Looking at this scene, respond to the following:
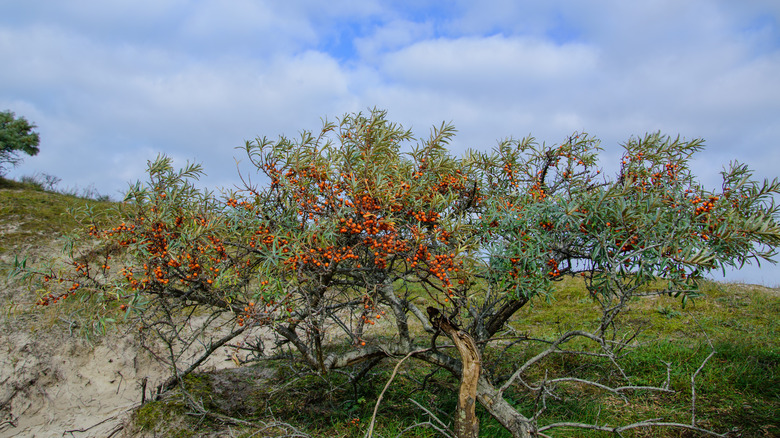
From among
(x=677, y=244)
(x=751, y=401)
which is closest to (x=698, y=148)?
(x=677, y=244)

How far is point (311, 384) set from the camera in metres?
5.95

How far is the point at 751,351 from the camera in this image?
6059 millimetres

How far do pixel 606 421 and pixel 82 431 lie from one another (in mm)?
6042

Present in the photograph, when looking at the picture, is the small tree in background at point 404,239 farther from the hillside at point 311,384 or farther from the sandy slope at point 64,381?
the sandy slope at point 64,381

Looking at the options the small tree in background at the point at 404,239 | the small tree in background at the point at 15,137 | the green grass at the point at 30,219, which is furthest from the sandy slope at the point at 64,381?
the small tree in background at the point at 15,137

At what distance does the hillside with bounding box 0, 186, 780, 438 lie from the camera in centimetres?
489

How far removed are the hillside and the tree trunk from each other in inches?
18.5

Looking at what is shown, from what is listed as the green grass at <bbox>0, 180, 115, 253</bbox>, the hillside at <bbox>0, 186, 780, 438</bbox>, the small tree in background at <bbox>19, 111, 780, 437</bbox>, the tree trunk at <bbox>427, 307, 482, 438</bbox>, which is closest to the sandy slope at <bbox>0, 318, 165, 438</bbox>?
the hillside at <bbox>0, 186, 780, 438</bbox>

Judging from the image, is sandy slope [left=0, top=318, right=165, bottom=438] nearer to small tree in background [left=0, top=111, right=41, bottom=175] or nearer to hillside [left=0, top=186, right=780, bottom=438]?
hillside [left=0, top=186, right=780, bottom=438]

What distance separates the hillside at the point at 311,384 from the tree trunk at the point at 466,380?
47 centimetres

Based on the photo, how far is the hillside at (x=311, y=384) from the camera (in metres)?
4.89

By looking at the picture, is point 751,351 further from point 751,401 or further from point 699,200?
point 699,200

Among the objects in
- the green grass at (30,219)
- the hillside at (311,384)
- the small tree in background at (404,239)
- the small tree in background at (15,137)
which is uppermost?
the small tree in background at (15,137)

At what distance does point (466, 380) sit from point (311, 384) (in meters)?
2.81
